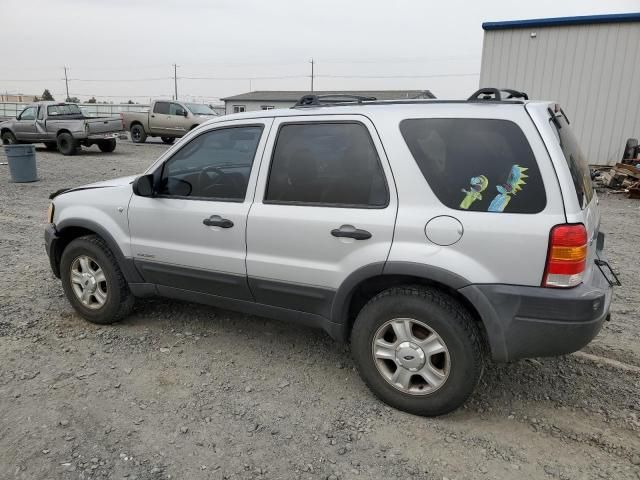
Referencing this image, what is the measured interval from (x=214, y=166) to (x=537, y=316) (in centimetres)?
231

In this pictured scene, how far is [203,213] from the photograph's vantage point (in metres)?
3.46

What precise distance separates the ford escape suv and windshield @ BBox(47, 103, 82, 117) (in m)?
16.6

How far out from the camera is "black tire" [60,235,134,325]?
3988 mm

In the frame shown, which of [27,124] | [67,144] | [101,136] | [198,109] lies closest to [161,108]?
[198,109]

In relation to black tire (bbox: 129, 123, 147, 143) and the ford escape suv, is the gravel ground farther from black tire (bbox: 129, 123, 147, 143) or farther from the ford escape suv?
black tire (bbox: 129, 123, 147, 143)

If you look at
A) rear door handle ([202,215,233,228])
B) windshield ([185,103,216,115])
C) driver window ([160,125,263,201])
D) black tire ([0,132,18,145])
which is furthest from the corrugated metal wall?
black tire ([0,132,18,145])

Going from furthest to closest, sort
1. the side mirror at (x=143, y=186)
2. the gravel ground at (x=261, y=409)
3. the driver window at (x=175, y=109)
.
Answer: the driver window at (x=175, y=109), the side mirror at (x=143, y=186), the gravel ground at (x=261, y=409)

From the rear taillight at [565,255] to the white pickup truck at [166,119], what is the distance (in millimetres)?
19093

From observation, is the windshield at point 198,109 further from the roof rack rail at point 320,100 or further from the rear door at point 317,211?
the rear door at point 317,211

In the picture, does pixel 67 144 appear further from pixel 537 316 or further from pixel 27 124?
pixel 537 316

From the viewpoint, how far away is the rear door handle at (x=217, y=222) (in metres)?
3.34

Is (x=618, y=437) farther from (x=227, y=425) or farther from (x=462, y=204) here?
(x=227, y=425)

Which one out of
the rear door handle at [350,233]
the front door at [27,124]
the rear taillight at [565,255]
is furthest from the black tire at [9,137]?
the rear taillight at [565,255]

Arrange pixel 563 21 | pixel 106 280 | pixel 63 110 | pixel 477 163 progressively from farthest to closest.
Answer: pixel 63 110
pixel 563 21
pixel 106 280
pixel 477 163
